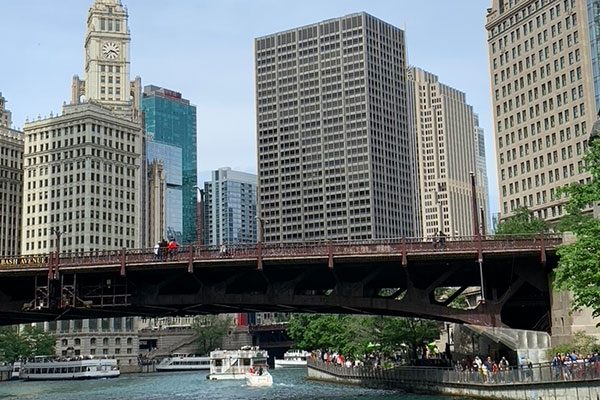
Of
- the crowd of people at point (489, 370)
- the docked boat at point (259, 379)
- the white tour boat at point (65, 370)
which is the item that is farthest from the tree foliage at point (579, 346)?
the white tour boat at point (65, 370)

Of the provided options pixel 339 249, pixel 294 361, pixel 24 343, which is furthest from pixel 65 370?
pixel 339 249

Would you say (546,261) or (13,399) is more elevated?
(546,261)

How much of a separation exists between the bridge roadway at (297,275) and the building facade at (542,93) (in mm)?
80399

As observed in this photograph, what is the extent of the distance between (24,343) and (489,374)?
138 meters

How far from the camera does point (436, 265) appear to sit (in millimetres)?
71812

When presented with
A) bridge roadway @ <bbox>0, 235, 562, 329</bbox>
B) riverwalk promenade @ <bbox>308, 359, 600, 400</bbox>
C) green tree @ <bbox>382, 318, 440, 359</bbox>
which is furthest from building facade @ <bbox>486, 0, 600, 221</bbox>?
bridge roadway @ <bbox>0, 235, 562, 329</bbox>

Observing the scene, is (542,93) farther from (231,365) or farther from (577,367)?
(577,367)

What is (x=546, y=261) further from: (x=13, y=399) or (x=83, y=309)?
(x=13, y=399)

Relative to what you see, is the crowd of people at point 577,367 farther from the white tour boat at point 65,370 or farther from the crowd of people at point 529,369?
the white tour boat at point 65,370

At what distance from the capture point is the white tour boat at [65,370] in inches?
6407

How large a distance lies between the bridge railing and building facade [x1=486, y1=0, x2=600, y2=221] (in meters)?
68.6

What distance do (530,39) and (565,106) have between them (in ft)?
58.9

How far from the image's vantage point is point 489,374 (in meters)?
66.6

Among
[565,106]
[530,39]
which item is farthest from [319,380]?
[530,39]
